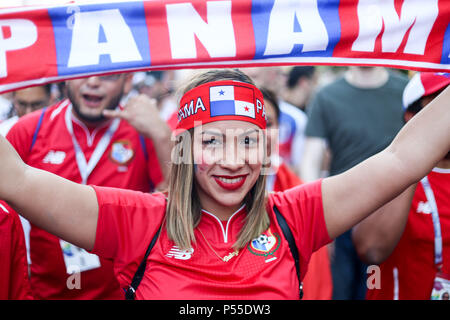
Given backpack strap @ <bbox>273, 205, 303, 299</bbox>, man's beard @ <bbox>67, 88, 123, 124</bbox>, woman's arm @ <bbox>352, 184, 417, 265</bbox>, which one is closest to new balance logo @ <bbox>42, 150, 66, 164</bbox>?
man's beard @ <bbox>67, 88, 123, 124</bbox>

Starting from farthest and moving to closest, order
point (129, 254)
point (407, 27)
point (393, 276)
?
point (393, 276) < point (407, 27) < point (129, 254)

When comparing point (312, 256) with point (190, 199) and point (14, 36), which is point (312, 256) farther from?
point (14, 36)

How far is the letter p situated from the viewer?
2.20m

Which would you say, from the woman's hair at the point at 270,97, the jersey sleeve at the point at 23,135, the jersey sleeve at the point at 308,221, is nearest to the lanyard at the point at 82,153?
the jersey sleeve at the point at 23,135

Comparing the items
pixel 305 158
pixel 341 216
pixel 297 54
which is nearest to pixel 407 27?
pixel 297 54

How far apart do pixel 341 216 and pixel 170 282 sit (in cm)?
78

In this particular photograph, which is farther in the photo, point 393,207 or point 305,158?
point 305,158

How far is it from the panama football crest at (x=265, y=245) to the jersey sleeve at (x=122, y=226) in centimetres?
42

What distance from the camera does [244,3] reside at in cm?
237

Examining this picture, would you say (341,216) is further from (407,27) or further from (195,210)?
(407,27)

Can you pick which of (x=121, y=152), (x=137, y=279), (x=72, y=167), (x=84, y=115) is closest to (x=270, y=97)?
(x=121, y=152)

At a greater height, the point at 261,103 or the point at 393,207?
the point at 261,103

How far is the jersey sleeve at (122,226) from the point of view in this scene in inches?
86.4
